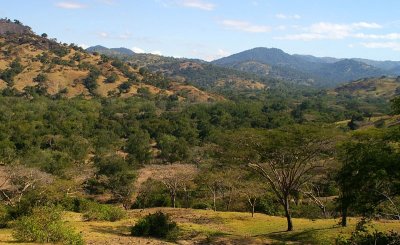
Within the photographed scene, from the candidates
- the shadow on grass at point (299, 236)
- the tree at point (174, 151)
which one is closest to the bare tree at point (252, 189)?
the shadow on grass at point (299, 236)

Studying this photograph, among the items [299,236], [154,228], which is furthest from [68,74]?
[299,236]

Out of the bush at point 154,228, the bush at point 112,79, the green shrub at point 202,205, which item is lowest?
the green shrub at point 202,205

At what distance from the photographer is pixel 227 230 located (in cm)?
3162

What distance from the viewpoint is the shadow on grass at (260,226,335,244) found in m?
27.1

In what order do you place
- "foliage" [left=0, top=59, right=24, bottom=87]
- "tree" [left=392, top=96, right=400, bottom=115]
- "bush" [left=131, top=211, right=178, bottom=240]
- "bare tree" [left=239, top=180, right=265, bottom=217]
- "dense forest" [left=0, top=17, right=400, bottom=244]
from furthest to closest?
1. "foliage" [left=0, top=59, right=24, bottom=87]
2. "bare tree" [left=239, top=180, right=265, bottom=217]
3. "bush" [left=131, top=211, right=178, bottom=240]
4. "dense forest" [left=0, top=17, right=400, bottom=244]
5. "tree" [left=392, top=96, right=400, bottom=115]

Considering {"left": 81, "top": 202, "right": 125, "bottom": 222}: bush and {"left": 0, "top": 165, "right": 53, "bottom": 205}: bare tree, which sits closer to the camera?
{"left": 81, "top": 202, "right": 125, "bottom": 222}: bush

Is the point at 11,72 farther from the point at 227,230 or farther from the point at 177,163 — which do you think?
the point at 227,230

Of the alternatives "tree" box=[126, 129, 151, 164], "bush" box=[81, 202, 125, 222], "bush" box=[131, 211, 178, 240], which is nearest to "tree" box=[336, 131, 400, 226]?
"bush" box=[131, 211, 178, 240]

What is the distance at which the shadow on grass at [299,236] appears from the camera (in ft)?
88.9

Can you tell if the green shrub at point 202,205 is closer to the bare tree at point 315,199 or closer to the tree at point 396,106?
the bare tree at point 315,199

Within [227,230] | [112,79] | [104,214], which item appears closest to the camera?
[227,230]

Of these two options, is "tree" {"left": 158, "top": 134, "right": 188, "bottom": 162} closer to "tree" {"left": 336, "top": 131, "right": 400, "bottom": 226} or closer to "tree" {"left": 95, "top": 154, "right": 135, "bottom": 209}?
"tree" {"left": 95, "top": 154, "right": 135, "bottom": 209}

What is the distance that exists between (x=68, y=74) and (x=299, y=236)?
14087 cm

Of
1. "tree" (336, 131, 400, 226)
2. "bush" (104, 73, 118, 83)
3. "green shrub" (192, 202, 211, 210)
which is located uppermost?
"bush" (104, 73, 118, 83)
